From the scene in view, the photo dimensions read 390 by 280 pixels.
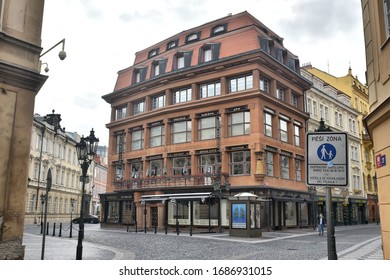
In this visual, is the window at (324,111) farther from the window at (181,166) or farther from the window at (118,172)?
the window at (118,172)

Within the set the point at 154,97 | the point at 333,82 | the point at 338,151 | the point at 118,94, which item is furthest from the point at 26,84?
the point at 333,82

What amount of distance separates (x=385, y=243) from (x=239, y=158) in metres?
16.3

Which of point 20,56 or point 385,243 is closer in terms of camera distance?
point 385,243

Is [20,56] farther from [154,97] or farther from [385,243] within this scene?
[154,97]

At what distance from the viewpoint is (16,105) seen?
684cm

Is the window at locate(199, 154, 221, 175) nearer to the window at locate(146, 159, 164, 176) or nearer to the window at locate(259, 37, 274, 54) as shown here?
the window at locate(146, 159, 164, 176)

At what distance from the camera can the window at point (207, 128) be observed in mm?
23016

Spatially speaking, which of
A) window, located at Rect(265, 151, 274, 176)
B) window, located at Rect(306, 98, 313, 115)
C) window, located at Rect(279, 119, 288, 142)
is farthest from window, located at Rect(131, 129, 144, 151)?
window, located at Rect(306, 98, 313, 115)

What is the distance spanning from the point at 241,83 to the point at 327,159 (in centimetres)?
1880

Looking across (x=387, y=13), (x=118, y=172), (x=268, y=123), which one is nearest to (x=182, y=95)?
(x=268, y=123)

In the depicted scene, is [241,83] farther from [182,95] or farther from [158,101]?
[158,101]

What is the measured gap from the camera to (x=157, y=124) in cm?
2503

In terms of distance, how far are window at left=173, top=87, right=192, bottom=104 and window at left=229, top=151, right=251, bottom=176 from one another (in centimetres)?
450
